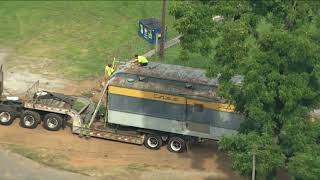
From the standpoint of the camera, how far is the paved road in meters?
24.8

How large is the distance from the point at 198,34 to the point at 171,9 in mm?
1212

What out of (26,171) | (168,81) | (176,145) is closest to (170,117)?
(176,145)

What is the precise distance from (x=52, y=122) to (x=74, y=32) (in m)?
17.8

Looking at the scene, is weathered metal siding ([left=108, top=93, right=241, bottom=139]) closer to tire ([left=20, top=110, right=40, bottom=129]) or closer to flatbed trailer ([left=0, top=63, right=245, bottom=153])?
flatbed trailer ([left=0, top=63, right=245, bottom=153])

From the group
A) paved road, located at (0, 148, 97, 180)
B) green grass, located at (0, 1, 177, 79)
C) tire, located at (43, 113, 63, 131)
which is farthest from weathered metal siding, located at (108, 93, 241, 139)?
green grass, located at (0, 1, 177, 79)

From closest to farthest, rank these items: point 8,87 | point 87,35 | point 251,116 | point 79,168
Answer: point 251,116, point 79,168, point 8,87, point 87,35

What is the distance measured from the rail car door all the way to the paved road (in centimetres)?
513

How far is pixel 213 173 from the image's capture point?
26266 mm

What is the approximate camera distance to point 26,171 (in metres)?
25.3

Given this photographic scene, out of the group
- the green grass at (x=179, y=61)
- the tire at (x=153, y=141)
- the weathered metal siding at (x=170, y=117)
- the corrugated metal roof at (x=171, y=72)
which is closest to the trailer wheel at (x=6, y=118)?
the weathered metal siding at (x=170, y=117)

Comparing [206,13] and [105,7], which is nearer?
[206,13]

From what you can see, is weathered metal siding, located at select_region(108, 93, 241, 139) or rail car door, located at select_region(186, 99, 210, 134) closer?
weathered metal siding, located at select_region(108, 93, 241, 139)

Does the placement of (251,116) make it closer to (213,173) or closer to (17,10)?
(213,173)

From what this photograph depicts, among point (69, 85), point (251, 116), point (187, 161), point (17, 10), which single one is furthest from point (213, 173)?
point (17, 10)
